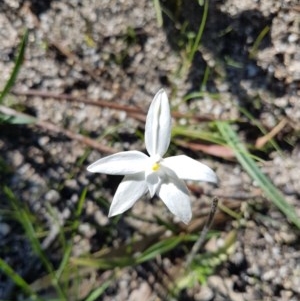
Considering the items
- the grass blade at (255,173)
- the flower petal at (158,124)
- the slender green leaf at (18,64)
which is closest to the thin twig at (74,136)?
the slender green leaf at (18,64)

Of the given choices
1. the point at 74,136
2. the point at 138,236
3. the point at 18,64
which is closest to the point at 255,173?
the point at 138,236

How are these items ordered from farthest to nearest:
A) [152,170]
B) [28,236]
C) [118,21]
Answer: [118,21] → [28,236] → [152,170]

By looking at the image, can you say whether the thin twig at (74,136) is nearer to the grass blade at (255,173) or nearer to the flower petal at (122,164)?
the grass blade at (255,173)

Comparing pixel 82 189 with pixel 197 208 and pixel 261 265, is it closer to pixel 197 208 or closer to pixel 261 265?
pixel 197 208

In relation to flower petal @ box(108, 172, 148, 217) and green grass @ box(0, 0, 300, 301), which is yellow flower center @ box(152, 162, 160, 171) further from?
green grass @ box(0, 0, 300, 301)

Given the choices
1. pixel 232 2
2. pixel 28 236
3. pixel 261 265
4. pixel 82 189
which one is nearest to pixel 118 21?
pixel 232 2

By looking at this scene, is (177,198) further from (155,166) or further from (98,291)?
(98,291)
